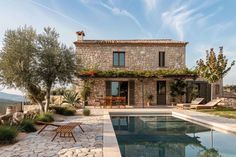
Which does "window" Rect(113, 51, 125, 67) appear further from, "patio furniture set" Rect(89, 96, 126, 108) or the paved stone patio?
the paved stone patio

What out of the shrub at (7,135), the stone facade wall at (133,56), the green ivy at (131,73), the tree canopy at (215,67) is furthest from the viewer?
the stone facade wall at (133,56)

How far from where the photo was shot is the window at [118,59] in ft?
82.0

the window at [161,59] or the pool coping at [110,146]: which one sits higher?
the window at [161,59]

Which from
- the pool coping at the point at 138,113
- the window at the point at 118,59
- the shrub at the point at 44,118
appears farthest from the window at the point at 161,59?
the shrub at the point at 44,118

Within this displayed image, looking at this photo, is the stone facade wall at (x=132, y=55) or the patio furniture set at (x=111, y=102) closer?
the patio furniture set at (x=111, y=102)

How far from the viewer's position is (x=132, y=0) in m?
18.1

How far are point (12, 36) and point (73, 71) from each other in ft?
10.7

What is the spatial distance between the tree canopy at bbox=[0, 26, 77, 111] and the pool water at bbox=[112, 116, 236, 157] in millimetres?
4013

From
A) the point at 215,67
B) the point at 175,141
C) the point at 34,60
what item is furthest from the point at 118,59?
the point at 175,141

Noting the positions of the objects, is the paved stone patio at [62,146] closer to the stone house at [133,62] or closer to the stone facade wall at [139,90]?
the stone facade wall at [139,90]

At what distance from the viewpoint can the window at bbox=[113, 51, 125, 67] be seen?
24984 mm

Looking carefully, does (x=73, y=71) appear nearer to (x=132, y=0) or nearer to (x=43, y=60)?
(x=43, y=60)

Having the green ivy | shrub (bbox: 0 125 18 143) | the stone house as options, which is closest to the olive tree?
the green ivy

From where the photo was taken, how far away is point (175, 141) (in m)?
9.78
